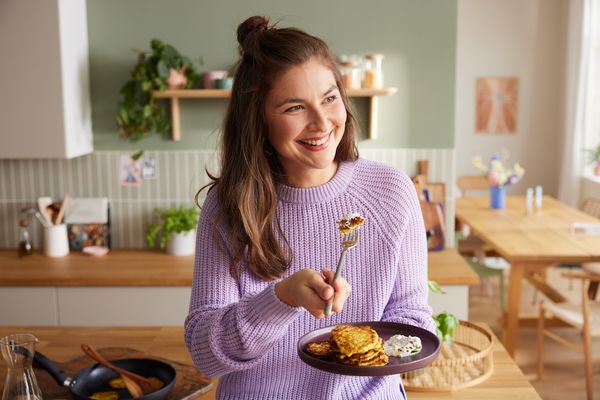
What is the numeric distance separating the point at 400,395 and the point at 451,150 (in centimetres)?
201

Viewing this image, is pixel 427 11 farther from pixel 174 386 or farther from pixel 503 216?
pixel 174 386

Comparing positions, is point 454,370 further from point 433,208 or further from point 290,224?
point 433,208

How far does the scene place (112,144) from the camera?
10.8 feet

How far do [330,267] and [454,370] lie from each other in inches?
20.8

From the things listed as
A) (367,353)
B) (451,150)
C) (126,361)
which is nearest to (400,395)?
(367,353)

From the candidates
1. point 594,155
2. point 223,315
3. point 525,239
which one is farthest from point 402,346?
point 594,155

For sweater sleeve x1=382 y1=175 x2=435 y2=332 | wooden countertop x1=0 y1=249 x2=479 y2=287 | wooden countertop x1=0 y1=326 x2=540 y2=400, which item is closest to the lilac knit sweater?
sweater sleeve x1=382 y1=175 x2=435 y2=332

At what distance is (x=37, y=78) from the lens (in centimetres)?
294

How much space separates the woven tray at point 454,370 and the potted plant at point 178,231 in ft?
5.49

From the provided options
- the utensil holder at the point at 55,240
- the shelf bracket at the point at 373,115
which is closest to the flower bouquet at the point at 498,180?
the shelf bracket at the point at 373,115

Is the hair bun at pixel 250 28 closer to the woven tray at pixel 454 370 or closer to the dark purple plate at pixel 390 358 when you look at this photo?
the dark purple plate at pixel 390 358

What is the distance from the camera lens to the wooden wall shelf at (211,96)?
3018 mm

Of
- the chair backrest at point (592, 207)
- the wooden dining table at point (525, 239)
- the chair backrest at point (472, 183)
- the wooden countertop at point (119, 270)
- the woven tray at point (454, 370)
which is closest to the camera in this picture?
the woven tray at point (454, 370)

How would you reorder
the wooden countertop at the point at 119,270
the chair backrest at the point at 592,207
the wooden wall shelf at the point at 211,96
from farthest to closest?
the chair backrest at the point at 592,207
the wooden wall shelf at the point at 211,96
the wooden countertop at the point at 119,270
